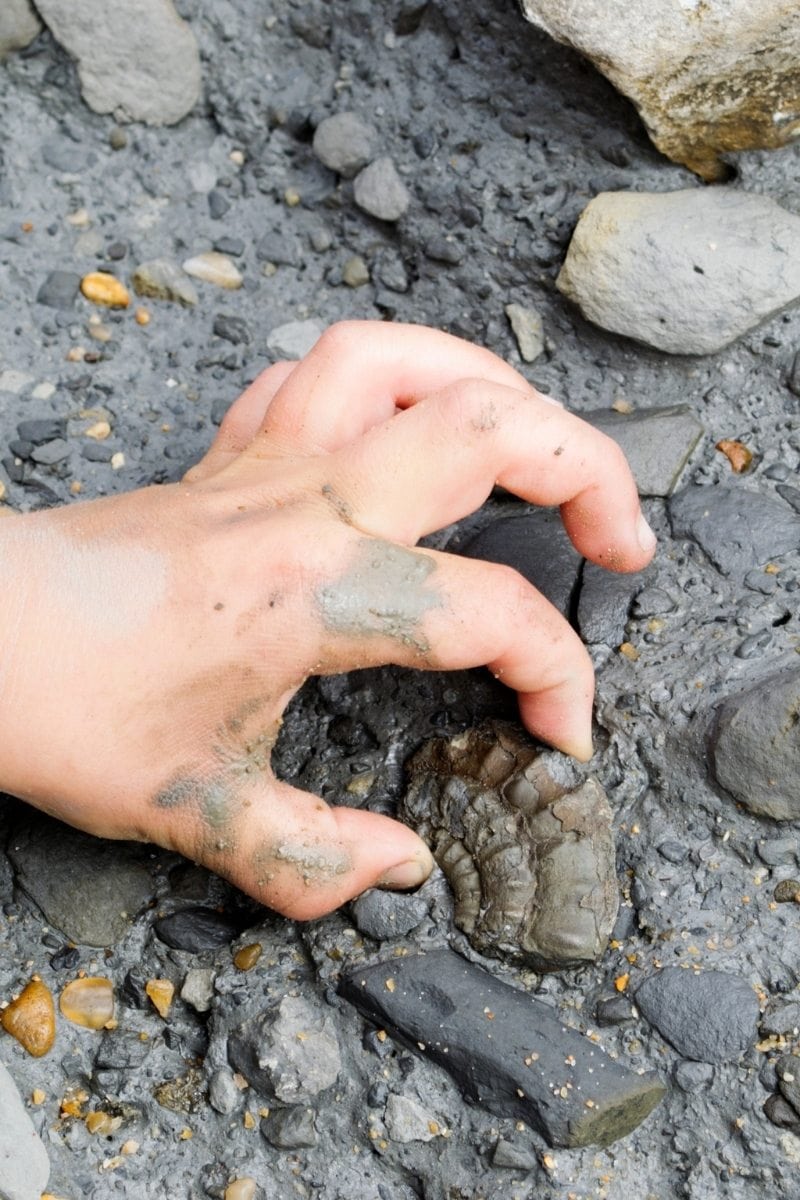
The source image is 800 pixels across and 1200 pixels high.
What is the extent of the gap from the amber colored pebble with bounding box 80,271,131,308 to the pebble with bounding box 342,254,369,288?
1.43 ft

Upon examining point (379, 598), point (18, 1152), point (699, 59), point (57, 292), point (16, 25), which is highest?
point (699, 59)

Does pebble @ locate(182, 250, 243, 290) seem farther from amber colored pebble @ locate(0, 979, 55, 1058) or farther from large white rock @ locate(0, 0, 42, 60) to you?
amber colored pebble @ locate(0, 979, 55, 1058)

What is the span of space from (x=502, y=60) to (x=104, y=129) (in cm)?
82

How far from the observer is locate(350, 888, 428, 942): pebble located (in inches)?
71.5

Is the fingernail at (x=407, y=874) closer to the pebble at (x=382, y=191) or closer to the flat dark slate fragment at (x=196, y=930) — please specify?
the flat dark slate fragment at (x=196, y=930)

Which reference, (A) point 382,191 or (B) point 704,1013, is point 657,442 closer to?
(A) point 382,191

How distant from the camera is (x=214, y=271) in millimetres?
2443

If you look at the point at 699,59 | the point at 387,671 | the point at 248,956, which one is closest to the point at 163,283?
the point at 387,671

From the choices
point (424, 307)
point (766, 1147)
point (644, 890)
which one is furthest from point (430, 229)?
point (766, 1147)

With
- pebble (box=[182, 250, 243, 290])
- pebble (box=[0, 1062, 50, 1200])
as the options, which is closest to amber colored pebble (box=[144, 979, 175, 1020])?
A: pebble (box=[0, 1062, 50, 1200])

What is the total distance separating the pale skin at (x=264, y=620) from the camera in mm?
1610

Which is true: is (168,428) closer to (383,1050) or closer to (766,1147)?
(383,1050)

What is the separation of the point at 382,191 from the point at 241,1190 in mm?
1769

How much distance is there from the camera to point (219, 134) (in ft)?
8.28
